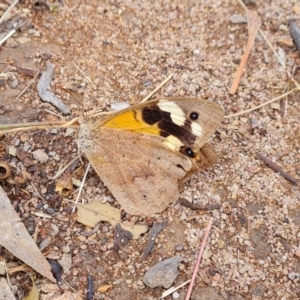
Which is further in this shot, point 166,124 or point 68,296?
point 166,124

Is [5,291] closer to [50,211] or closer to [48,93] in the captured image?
[50,211]

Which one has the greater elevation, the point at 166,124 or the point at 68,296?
the point at 166,124

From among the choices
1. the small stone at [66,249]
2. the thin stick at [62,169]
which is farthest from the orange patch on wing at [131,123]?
the small stone at [66,249]

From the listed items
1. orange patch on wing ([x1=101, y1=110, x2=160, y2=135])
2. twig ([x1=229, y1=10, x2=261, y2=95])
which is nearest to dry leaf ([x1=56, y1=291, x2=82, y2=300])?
orange patch on wing ([x1=101, y1=110, x2=160, y2=135])

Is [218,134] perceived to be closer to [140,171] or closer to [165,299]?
[140,171]

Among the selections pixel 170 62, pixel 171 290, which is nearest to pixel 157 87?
pixel 170 62

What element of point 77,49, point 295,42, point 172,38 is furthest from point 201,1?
point 77,49

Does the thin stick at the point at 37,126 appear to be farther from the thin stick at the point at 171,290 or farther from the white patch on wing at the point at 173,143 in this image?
the thin stick at the point at 171,290
